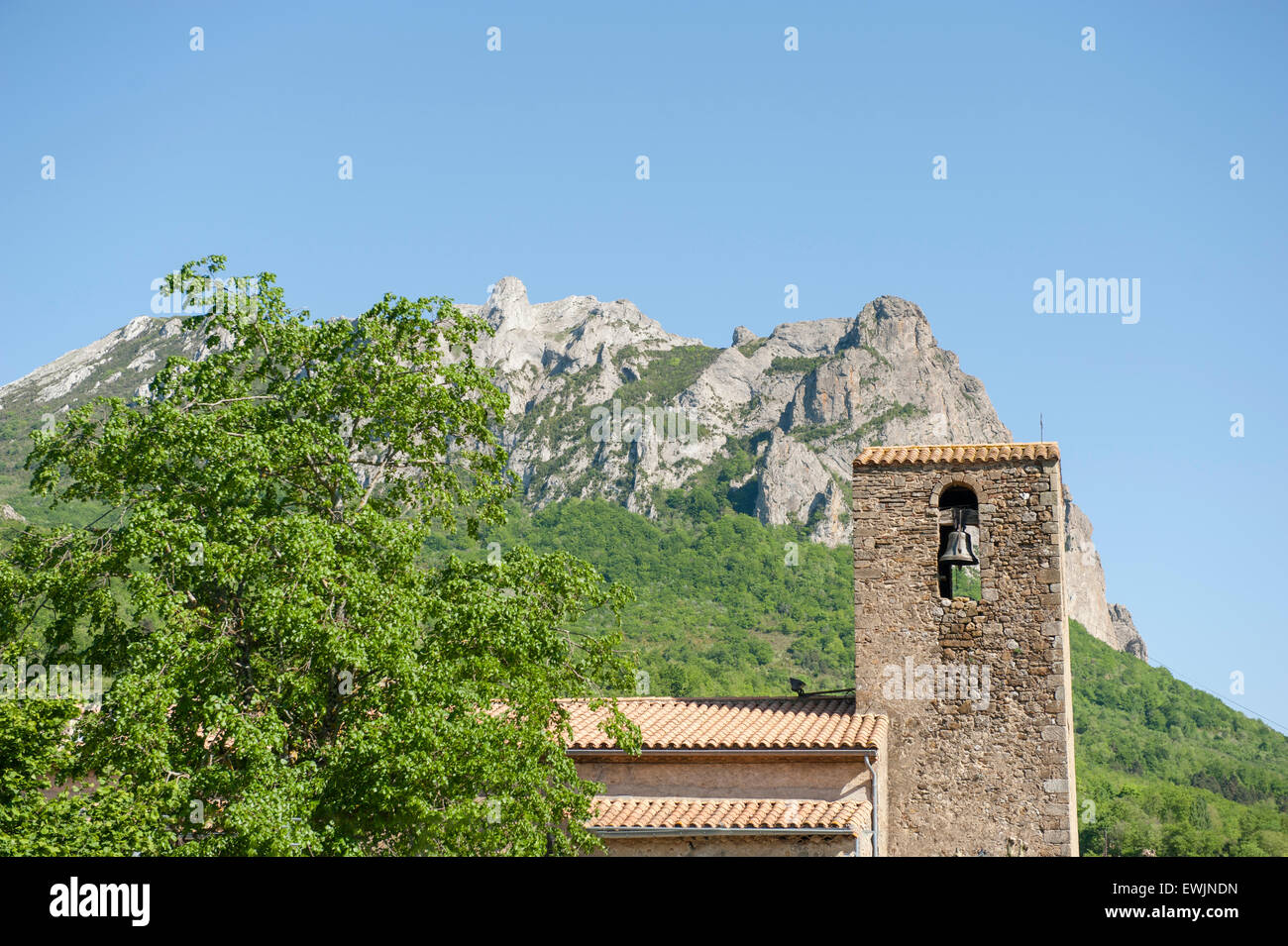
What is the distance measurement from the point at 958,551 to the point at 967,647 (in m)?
1.54

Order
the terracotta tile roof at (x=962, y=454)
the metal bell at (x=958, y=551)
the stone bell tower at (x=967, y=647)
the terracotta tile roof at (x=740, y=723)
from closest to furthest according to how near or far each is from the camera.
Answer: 1. the terracotta tile roof at (x=740, y=723)
2. the stone bell tower at (x=967, y=647)
3. the metal bell at (x=958, y=551)
4. the terracotta tile roof at (x=962, y=454)

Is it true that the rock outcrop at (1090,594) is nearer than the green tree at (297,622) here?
No

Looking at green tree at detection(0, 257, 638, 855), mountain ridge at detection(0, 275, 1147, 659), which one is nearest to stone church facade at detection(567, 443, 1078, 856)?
green tree at detection(0, 257, 638, 855)

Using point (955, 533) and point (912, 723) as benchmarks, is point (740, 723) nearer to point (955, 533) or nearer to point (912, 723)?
point (912, 723)

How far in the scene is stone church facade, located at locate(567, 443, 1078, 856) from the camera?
16859 mm

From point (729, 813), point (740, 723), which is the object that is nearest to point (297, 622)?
point (729, 813)

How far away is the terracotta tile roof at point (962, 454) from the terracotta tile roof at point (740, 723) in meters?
Result: 4.08

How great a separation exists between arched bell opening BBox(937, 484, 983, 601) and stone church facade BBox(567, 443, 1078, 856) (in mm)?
32

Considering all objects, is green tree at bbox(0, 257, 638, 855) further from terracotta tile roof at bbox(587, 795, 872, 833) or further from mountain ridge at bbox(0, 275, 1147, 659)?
mountain ridge at bbox(0, 275, 1147, 659)

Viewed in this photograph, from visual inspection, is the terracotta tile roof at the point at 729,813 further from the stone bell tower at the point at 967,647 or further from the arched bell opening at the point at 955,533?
the arched bell opening at the point at 955,533

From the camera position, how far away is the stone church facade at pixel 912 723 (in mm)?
16859

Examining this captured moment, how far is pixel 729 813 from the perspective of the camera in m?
16.7

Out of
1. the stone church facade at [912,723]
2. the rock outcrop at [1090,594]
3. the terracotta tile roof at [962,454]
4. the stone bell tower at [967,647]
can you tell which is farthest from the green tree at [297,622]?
the rock outcrop at [1090,594]
